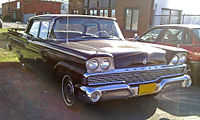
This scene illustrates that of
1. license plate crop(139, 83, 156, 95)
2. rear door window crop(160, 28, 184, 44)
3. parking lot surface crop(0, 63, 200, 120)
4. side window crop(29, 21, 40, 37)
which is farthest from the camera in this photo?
rear door window crop(160, 28, 184, 44)

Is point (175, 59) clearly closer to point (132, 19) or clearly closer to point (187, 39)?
point (187, 39)

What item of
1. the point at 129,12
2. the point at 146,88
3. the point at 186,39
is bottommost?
the point at 146,88

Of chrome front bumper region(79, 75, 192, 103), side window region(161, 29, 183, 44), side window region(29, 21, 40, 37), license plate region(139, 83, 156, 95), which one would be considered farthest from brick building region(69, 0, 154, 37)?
chrome front bumper region(79, 75, 192, 103)

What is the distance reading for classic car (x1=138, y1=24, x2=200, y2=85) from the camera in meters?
4.80

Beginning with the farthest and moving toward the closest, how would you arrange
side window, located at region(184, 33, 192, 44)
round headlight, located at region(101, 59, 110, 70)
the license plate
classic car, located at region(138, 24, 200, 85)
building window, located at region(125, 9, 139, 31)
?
building window, located at region(125, 9, 139, 31) → side window, located at region(184, 33, 192, 44) → classic car, located at region(138, 24, 200, 85) → the license plate → round headlight, located at region(101, 59, 110, 70)

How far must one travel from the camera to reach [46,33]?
4.06 metres

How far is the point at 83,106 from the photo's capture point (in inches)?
124

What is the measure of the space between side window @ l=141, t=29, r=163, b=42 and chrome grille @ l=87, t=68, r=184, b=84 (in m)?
2.28

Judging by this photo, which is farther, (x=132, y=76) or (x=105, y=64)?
(x=132, y=76)

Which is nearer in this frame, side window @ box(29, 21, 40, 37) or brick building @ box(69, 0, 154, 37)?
side window @ box(29, 21, 40, 37)

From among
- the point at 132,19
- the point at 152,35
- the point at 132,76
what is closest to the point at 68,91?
the point at 132,76

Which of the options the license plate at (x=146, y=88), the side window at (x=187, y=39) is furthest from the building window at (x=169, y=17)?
the license plate at (x=146, y=88)

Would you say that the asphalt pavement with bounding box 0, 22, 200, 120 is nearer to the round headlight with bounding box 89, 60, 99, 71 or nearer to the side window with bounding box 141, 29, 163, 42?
the round headlight with bounding box 89, 60, 99, 71

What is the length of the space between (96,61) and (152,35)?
363cm
